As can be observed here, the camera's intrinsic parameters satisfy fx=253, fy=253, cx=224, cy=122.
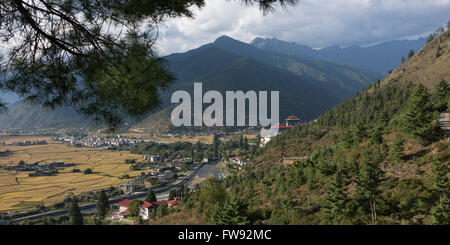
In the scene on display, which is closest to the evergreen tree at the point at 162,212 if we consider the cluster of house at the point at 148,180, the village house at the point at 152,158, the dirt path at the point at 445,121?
the cluster of house at the point at 148,180

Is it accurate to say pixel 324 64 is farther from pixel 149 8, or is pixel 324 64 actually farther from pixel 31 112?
pixel 149 8

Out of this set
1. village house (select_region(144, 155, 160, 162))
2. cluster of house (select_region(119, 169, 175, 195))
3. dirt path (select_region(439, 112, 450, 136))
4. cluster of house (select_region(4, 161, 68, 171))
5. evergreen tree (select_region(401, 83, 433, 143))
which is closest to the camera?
evergreen tree (select_region(401, 83, 433, 143))

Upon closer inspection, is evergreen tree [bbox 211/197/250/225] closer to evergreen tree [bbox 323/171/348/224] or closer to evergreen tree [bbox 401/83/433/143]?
evergreen tree [bbox 323/171/348/224]

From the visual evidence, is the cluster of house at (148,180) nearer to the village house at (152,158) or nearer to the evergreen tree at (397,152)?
the village house at (152,158)

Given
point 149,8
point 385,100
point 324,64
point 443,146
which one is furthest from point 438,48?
point 324,64

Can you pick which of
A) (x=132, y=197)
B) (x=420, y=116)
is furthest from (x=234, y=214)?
(x=132, y=197)

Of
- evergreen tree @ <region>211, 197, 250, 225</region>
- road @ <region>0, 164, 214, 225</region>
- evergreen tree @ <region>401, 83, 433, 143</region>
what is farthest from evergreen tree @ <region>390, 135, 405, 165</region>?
road @ <region>0, 164, 214, 225</region>
